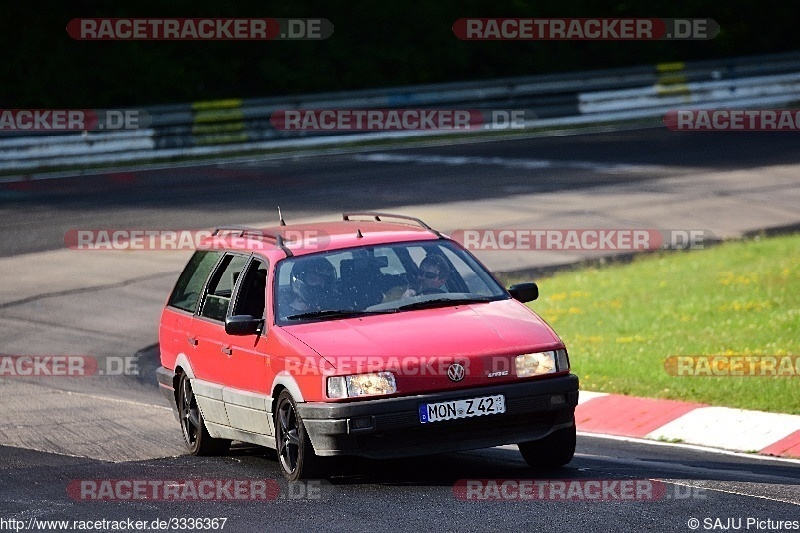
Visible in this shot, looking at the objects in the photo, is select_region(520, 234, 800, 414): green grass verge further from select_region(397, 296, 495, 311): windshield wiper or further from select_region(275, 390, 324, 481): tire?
select_region(275, 390, 324, 481): tire

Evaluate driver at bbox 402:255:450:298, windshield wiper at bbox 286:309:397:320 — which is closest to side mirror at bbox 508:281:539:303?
driver at bbox 402:255:450:298

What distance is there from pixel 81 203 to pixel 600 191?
8.96 metres

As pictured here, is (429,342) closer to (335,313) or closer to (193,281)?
(335,313)

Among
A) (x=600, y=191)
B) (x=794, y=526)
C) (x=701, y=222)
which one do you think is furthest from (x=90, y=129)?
(x=794, y=526)

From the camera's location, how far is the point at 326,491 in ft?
26.8

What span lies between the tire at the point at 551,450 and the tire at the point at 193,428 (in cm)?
245

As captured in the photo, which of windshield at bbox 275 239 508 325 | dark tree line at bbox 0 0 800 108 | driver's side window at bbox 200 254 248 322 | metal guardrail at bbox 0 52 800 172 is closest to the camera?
windshield at bbox 275 239 508 325

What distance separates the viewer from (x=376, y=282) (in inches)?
357

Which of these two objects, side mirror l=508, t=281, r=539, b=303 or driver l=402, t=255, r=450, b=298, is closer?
driver l=402, t=255, r=450, b=298

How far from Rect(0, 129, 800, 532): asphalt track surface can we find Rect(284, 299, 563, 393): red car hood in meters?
0.70

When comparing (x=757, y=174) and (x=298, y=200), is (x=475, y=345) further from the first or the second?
(x=757, y=174)

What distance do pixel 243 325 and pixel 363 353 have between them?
A: 1039mm

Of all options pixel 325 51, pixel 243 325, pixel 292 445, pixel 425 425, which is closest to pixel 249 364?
pixel 243 325

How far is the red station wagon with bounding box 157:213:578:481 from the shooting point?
318 inches
